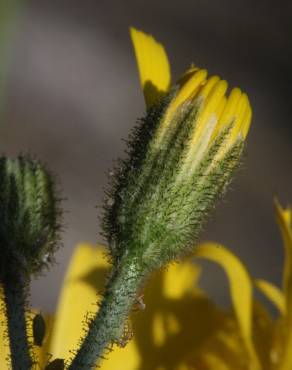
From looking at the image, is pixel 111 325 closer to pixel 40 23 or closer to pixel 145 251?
pixel 145 251

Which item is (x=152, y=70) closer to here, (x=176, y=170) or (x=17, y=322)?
(x=176, y=170)

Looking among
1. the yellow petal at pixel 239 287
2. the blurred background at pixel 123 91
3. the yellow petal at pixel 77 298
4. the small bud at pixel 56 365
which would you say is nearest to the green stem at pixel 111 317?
the small bud at pixel 56 365

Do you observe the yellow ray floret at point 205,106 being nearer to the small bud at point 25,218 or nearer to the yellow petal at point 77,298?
the small bud at point 25,218

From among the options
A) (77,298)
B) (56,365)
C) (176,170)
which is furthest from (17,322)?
(77,298)

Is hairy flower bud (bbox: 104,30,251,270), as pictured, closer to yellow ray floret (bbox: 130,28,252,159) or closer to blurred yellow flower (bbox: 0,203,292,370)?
yellow ray floret (bbox: 130,28,252,159)

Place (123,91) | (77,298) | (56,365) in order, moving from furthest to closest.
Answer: (123,91) → (77,298) → (56,365)

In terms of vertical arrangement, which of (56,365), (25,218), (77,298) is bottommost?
(56,365)

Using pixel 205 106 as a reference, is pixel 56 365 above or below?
below

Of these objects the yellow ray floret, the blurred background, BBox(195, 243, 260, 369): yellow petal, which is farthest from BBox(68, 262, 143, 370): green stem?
the blurred background
